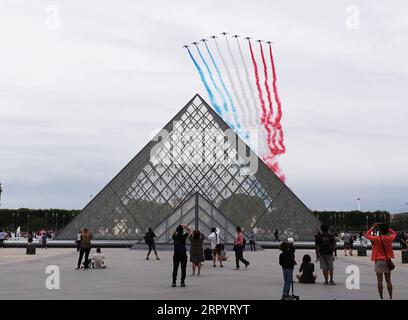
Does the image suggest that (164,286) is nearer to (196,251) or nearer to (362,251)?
(196,251)

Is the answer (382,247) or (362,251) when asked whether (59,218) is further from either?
(382,247)

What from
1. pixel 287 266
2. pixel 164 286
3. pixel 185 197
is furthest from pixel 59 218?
pixel 287 266

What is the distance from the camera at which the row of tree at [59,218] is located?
3364 inches

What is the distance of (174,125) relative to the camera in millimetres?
48969

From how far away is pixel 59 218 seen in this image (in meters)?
90.0

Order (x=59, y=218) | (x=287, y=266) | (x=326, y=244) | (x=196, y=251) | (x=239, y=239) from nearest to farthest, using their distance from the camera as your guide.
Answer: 1. (x=287, y=266)
2. (x=326, y=244)
3. (x=196, y=251)
4. (x=239, y=239)
5. (x=59, y=218)

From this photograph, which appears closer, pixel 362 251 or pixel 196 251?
pixel 196 251

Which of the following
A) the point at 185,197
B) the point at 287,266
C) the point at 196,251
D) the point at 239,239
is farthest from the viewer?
the point at 185,197

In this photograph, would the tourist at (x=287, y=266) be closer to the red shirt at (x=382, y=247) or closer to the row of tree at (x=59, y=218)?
the red shirt at (x=382, y=247)

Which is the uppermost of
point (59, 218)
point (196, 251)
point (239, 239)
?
point (59, 218)

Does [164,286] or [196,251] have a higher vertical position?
[196,251]

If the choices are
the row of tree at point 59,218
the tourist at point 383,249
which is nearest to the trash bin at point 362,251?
the tourist at point 383,249
